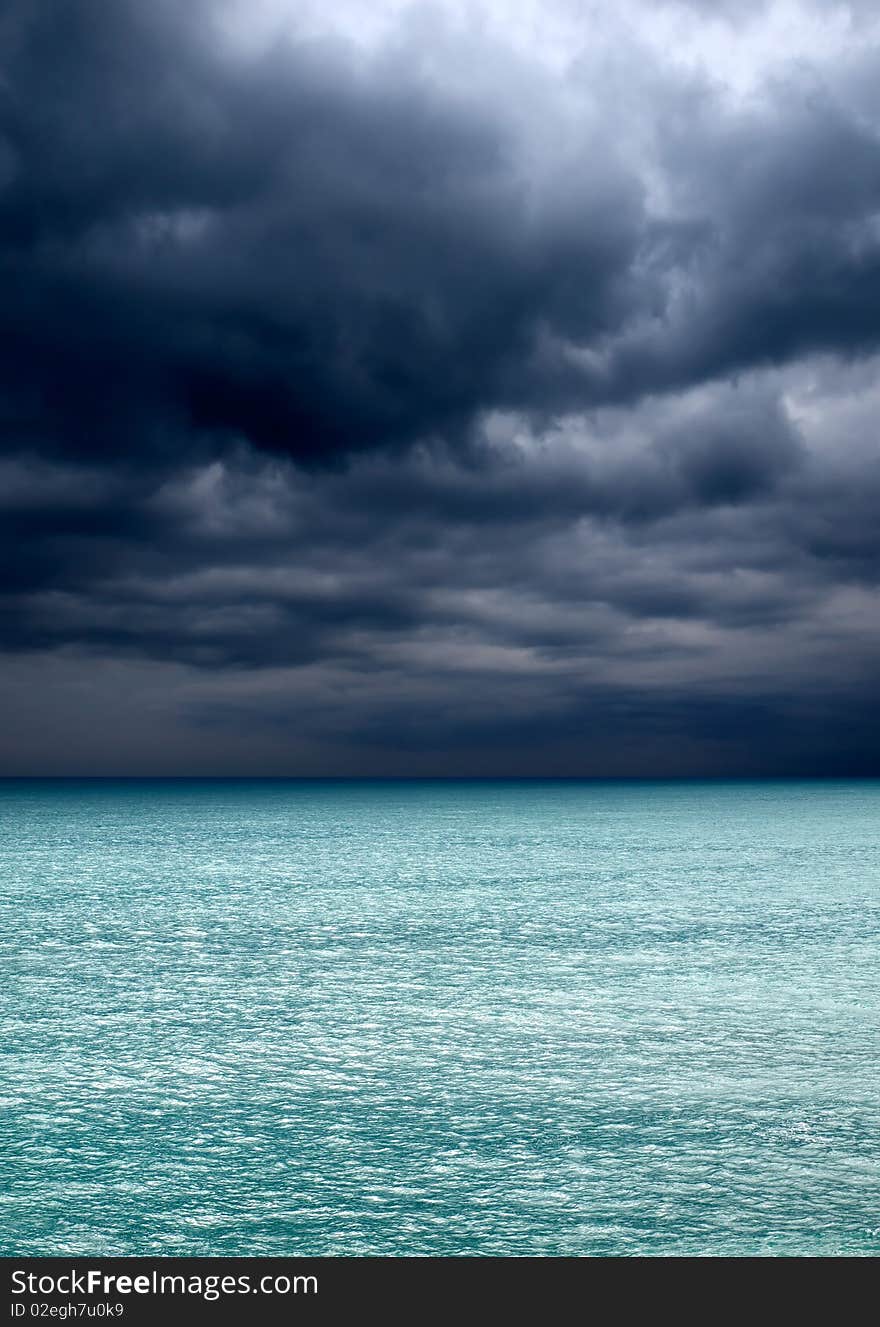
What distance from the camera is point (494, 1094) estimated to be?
496 inches

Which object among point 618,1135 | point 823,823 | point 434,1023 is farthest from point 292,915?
point 823,823

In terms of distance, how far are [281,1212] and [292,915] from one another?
2227 cm

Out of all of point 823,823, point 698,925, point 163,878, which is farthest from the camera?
point 823,823

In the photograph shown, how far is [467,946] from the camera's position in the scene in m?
24.9

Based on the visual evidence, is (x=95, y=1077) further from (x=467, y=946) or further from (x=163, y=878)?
(x=163, y=878)

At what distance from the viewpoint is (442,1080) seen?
1327 centimetres

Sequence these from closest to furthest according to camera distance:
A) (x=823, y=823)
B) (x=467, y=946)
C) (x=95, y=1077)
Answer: (x=95, y=1077), (x=467, y=946), (x=823, y=823)

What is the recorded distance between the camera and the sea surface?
30.2 feet

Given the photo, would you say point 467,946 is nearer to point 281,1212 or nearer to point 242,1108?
point 242,1108

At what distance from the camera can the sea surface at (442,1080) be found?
921 cm
